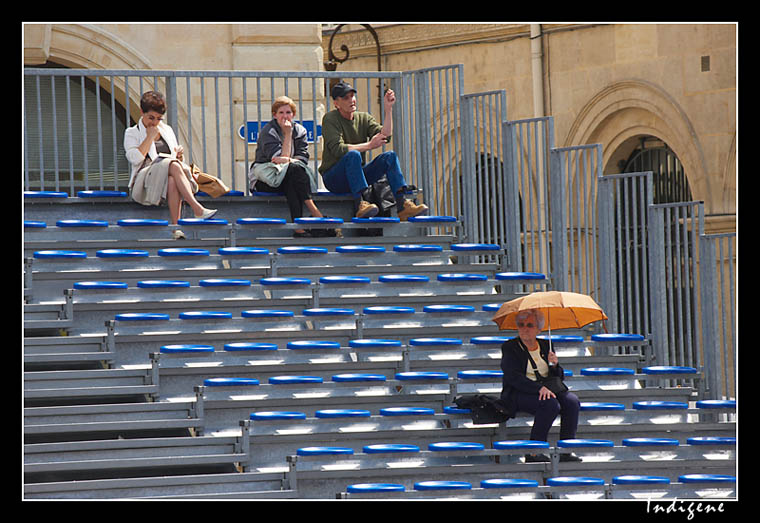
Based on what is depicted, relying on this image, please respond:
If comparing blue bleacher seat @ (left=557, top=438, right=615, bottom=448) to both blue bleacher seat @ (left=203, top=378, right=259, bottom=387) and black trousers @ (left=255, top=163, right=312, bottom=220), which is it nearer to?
blue bleacher seat @ (left=203, top=378, right=259, bottom=387)

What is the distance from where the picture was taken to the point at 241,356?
1212 centimetres

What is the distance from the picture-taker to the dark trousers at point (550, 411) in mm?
11406

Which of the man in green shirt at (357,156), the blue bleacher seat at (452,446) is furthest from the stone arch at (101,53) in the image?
the blue bleacher seat at (452,446)

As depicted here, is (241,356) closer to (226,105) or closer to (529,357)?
(529,357)

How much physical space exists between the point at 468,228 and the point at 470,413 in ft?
11.7

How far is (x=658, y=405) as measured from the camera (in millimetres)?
12312

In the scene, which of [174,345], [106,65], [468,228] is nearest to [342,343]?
[174,345]

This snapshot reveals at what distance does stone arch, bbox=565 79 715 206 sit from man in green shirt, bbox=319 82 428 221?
9.25 meters

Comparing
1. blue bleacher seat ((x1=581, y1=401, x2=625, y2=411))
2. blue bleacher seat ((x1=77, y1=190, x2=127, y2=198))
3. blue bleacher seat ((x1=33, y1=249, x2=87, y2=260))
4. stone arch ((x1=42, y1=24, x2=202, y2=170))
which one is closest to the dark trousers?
blue bleacher seat ((x1=581, y1=401, x2=625, y2=411))

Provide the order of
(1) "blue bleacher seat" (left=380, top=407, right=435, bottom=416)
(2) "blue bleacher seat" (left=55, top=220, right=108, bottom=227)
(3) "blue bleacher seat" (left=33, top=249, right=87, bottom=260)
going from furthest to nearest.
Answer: (2) "blue bleacher seat" (left=55, top=220, right=108, bottom=227) < (3) "blue bleacher seat" (left=33, top=249, right=87, bottom=260) < (1) "blue bleacher seat" (left=380, top=407, right=435, bottom=416)

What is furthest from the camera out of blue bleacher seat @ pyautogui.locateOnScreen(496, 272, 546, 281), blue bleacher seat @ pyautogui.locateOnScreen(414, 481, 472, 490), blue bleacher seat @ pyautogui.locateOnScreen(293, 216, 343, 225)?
blue bleacher seat @ pyautogui.locateOnScreen(293, 216, 343, 225)

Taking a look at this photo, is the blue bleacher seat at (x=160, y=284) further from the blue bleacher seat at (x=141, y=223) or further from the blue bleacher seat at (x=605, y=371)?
the blue bleacher seat at (x=605, y=371)

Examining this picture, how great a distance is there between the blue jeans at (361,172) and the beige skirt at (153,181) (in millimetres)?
1449

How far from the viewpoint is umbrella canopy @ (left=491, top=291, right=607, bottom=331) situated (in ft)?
38.8
